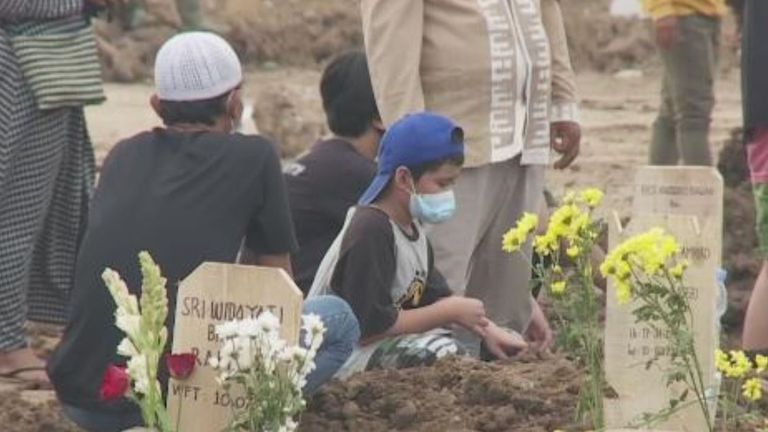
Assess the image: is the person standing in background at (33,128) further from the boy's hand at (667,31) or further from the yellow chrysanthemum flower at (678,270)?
the boy's hand at (667,31)

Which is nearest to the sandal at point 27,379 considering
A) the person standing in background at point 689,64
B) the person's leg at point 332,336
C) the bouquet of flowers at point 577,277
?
the person's leg at point 332,336

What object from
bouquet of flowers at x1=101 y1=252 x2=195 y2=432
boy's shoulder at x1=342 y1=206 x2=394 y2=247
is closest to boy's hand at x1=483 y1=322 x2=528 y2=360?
boy's shoulder at x1=342 y1=206 x2=394 y2=247

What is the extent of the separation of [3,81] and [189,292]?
2.54 meters

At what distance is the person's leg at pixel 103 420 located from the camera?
706cm

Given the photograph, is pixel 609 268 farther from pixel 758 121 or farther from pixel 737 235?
pixel 737 235

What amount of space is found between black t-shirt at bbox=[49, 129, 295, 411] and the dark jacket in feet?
5.67

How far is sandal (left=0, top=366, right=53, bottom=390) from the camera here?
848 cm

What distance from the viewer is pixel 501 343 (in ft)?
26.3

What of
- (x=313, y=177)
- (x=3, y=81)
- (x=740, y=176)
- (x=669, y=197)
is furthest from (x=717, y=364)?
(x=740, y=176)

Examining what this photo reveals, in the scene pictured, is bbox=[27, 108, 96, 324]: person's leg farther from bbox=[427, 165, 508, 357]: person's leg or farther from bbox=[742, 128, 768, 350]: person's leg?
bbox=[742, 128, 768, 350]: person's leg

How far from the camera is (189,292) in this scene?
6219mm

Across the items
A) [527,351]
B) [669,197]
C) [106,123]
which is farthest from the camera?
[106,123]

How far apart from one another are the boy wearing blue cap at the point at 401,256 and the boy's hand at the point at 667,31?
4.40m

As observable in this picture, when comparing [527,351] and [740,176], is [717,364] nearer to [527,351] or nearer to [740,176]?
[527,351]
